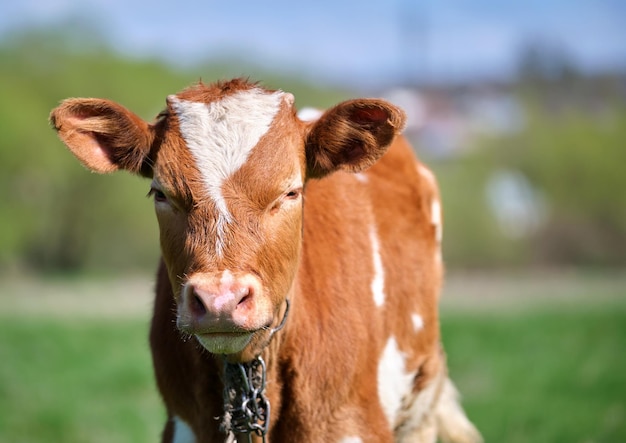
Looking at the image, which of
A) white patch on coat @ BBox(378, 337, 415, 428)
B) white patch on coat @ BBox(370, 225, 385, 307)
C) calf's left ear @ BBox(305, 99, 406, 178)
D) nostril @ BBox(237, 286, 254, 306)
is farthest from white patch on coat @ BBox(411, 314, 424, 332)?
nostril @ BBox(237, 286, 254, 306)

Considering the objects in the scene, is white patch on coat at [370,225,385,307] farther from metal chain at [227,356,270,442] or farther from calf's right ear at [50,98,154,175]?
calf's right ear at [50,98,154,175]

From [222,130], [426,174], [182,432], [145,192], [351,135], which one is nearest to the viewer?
[222,130]

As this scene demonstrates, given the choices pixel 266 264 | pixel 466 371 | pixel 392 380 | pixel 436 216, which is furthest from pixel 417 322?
pixel 466 371

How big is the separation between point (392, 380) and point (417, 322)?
0.59m

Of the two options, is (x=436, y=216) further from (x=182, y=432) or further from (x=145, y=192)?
(x=145, y=192)

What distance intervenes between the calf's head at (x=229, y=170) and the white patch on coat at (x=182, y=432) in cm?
56

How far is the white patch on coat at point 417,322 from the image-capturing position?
5.55 m

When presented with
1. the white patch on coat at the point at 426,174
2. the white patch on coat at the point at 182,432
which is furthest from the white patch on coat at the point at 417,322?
the white patch on coat at the point at 182,432

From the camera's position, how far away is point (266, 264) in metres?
3.83

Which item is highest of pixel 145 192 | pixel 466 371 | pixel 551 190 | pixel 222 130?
pixel 222 130

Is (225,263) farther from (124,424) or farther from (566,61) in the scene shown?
(566,61)

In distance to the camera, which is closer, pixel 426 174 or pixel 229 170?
pixel 229 170

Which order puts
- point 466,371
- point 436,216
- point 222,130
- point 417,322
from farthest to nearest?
point 466,371
point 436,216
point 417,322
point 222,130

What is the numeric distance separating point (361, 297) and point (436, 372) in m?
1.38
